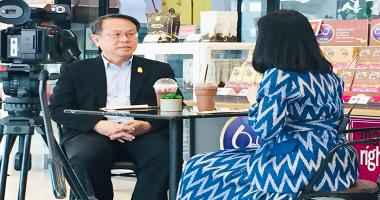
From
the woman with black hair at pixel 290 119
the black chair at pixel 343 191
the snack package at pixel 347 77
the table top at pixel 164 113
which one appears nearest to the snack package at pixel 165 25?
the snack package at pixel 347 77

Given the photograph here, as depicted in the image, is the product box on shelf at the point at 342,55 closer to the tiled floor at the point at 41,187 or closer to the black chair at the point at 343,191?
the black chair at the point at 343,191

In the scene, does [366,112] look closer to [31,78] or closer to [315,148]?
[315,148]

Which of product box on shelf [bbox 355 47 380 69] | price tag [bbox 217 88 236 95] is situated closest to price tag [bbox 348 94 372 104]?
product box on shelf [bbox 355 47 380 69]

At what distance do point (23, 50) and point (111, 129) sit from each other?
28.3 inches

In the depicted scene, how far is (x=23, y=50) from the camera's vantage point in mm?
3232

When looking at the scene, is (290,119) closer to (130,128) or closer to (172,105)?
(172,105)

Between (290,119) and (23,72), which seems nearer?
(290,119)

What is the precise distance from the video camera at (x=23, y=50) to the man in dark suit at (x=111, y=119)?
57cm

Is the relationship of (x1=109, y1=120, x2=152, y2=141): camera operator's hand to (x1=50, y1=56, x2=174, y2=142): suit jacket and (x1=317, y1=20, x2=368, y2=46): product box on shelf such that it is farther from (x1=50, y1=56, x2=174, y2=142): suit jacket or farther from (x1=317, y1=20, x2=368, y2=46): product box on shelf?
(x1=317, y1=20, x2=368, y2=46): product box on shelf

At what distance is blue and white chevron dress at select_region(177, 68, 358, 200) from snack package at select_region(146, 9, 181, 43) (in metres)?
2.22

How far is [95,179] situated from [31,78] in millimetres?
743

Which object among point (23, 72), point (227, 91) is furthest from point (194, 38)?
point (23, 72)

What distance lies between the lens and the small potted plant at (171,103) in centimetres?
348

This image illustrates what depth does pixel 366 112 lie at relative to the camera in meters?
4.12
